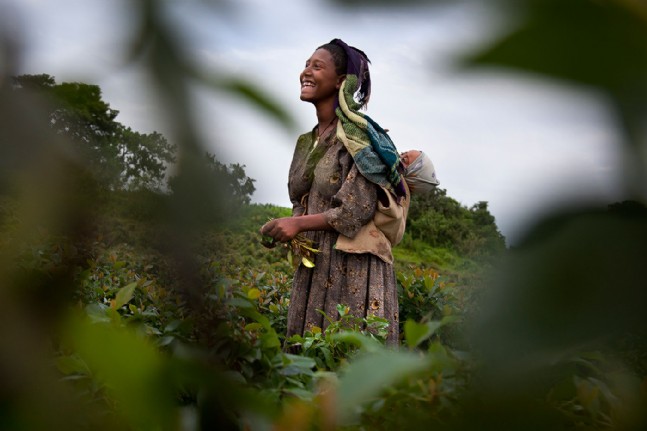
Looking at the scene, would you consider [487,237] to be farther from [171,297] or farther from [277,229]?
[277,229]

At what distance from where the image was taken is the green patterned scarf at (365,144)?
200 cm

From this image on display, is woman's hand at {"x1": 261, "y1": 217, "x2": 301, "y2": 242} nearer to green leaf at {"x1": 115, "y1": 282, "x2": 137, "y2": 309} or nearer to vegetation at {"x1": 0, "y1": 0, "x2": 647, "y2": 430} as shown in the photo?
green leaf at {"x1": 115, "y1": 282, "x2": 137, "y2": 309}

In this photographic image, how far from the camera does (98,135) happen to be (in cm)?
25

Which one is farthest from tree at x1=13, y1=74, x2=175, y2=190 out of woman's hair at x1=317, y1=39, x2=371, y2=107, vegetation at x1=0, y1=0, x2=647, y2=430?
woman's hair at x1=317, y1=39, x2=371, y2=107

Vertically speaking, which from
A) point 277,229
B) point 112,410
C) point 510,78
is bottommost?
point 112,410

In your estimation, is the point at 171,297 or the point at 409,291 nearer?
the point at 171,297

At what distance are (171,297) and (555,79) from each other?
158mm

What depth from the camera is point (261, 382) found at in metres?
0.40

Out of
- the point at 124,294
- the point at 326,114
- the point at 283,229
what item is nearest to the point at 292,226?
the point at 283,229

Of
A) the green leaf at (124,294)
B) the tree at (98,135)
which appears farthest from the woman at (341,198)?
the tree at (98,135)

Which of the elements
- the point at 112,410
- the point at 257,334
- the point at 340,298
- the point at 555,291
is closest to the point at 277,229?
the point at 340,298

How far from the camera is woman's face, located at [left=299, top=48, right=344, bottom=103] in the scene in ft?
6.78

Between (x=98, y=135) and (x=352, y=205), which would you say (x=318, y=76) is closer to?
(x=352, y=205)

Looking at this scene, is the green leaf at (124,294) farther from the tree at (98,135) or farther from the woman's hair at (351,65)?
the woman's hair at (351,65)
